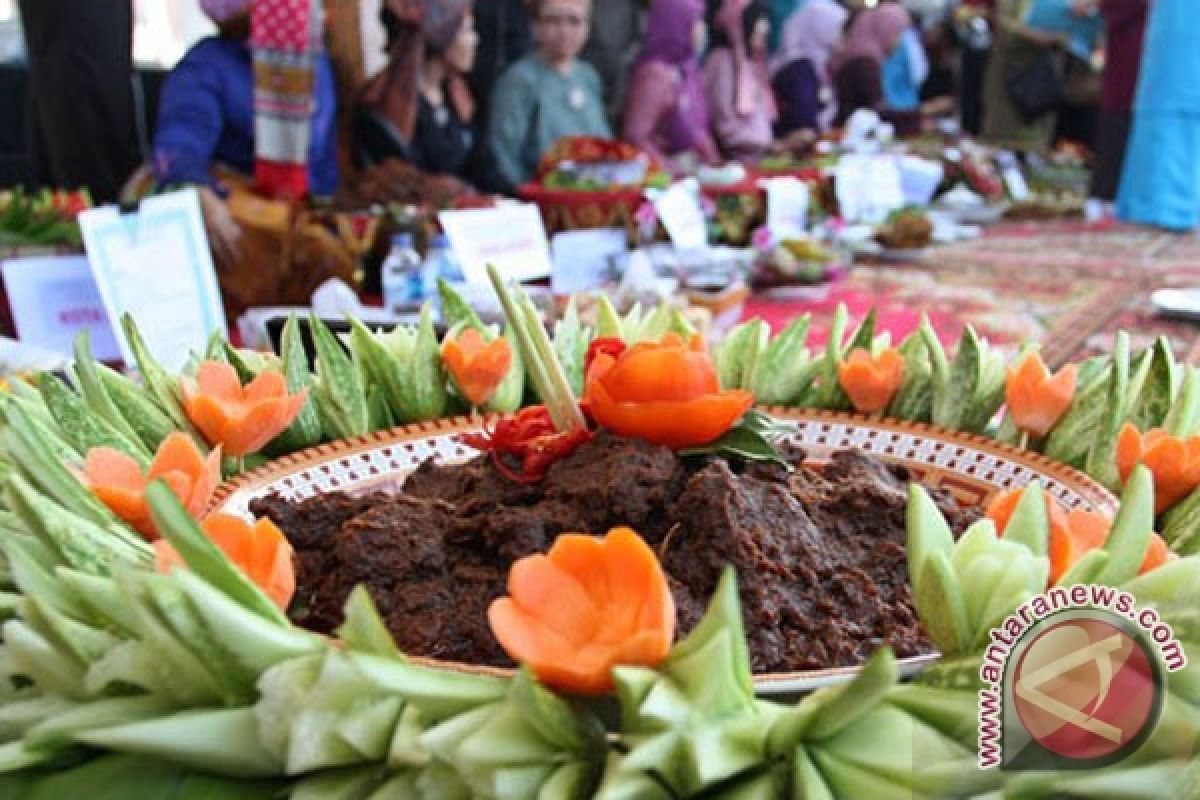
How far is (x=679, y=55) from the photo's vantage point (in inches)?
173

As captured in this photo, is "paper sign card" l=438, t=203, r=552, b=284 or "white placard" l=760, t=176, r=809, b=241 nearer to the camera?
"paper sign card" l=438, t=203, r=552, b=284

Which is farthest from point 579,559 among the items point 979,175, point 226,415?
point 979,175

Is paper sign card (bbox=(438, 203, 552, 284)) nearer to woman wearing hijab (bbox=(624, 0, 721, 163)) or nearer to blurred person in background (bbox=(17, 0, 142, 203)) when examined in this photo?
blurred person in background (bbox=(17, 0, 142, 203))

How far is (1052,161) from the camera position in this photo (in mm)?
4852

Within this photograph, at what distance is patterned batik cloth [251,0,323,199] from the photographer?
2.22 meters

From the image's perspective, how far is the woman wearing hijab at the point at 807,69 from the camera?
5680mm

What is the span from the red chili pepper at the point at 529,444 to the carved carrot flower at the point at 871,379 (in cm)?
34

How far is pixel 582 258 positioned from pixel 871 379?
4.20 ft

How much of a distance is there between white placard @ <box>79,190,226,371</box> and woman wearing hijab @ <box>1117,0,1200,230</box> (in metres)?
3.52

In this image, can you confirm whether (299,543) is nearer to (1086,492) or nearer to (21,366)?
(1086,492)

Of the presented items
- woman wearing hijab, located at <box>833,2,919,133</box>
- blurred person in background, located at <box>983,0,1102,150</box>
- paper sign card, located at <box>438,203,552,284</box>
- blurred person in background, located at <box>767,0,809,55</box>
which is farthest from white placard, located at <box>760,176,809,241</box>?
blurred person in background, located at <box>767,0,809,55</box>

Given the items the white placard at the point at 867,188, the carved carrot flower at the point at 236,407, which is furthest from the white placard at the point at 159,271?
the white placard at the point at 867,188

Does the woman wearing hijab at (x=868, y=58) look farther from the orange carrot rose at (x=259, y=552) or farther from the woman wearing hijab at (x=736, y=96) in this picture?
the orange carrot rose at (x=259, y=552)

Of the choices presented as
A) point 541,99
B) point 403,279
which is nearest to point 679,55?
point 541,99
